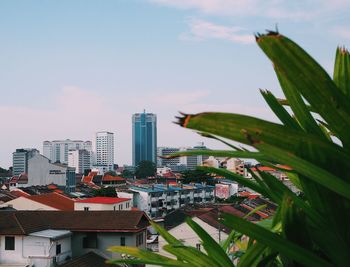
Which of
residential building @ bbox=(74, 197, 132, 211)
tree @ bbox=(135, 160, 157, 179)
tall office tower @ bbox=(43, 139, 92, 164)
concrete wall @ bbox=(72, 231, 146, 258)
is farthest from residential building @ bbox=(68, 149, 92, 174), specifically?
concrete wall @ bbox=(72, 231, 146, 258)

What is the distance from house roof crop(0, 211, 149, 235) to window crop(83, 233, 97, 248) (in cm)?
27

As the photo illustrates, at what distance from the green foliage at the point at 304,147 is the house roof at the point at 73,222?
15993mm

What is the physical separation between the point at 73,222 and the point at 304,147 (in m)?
17.7

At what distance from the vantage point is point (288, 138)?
24.7 inches

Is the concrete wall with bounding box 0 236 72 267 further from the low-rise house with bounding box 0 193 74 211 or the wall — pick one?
the wall

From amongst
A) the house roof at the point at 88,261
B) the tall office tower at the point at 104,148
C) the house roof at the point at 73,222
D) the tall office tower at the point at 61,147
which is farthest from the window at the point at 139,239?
the tall office tower at the point at 61,147

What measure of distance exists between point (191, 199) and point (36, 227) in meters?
33.9

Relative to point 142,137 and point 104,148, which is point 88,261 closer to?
point 142,137

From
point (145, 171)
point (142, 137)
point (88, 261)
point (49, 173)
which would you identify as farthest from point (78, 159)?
point (88, 261)

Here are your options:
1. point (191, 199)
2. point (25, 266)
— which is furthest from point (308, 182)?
point (191, 199)

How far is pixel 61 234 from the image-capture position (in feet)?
53.2

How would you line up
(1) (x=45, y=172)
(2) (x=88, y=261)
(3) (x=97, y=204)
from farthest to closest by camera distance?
(1) (x=45, y=172) < (3) (x=97, y=204) < (2) (x=88, y=261)

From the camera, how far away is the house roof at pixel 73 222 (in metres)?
16.0

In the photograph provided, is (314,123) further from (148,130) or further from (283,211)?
(148,130)
